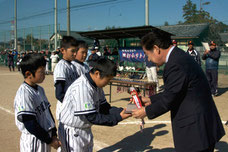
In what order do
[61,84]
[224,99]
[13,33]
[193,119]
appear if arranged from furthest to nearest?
[13,33] < [224,99] < [61,84] < [193,119]

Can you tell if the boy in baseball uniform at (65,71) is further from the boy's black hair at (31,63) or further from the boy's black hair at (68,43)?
the boy's black hair at (31,63)

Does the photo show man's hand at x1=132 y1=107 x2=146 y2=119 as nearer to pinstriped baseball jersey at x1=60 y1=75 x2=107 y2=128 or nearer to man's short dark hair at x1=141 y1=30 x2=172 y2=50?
pinstriped baseball jersey at x1=60 y1=75 x2=107 y2=128

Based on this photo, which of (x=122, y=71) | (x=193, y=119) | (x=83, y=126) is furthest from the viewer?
(x=122, y=71)

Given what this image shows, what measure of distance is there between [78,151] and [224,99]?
24.8ft

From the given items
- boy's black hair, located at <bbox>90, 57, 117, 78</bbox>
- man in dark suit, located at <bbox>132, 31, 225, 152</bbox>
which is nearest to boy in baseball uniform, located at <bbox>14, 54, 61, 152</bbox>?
boy's black hair, located at <bbox>90, 57, 117, 78</bbox>

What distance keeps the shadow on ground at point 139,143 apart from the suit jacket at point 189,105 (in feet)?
6.54

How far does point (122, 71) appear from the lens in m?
15.7

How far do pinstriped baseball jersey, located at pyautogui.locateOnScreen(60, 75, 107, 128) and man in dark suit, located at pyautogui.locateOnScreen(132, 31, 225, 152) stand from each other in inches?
24.3

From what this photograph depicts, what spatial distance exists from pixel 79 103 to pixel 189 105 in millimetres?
1065

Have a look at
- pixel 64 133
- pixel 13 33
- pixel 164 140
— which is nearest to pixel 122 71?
pixel 164 140

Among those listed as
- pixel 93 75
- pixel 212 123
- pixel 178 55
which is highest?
pixel 178 55

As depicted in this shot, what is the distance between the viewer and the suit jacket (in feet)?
7.14

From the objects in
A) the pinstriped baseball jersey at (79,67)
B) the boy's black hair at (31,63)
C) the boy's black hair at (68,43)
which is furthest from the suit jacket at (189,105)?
the boy's black hair at (68,43)

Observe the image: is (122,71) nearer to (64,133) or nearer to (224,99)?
(224,99)
